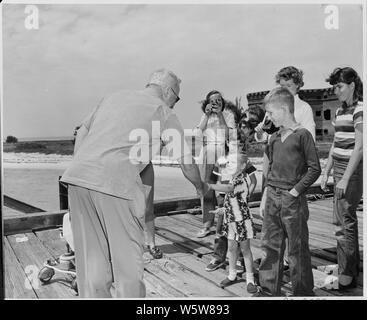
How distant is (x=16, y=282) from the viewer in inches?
108

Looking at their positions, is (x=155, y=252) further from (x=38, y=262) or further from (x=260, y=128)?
(x=260, y=128)

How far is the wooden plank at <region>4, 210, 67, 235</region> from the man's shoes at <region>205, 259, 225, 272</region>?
1349 mm

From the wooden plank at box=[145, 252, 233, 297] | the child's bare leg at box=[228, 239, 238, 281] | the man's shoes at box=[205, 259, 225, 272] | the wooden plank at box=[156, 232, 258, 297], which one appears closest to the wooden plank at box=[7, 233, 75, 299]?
the wooden plank at box=[145, 252, 233, 297]

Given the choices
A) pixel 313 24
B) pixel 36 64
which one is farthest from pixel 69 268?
pixel 313 24

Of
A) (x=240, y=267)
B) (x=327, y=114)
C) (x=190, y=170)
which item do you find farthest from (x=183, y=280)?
(x=327, y=114)

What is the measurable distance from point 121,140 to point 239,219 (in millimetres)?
924

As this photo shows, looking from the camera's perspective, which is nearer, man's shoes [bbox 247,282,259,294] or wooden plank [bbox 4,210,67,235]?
man's shoes [bbox 247,282,259,294]

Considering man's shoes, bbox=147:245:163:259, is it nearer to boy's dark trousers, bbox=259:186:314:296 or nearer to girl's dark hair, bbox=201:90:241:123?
boy's dark trousers, bbox=259:186:314:296

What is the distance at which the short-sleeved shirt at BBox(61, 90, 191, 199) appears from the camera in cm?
219

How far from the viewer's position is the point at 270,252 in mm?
2578

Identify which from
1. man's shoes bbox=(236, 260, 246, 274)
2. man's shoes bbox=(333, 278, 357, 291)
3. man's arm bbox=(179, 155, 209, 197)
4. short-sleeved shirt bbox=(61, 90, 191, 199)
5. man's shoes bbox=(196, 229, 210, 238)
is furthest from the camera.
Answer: man's shoes bbox=(196, 229, 210, 238)

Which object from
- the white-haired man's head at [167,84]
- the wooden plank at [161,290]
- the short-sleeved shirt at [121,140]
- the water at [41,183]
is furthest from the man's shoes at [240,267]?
the white-haired man's head at [167,84]

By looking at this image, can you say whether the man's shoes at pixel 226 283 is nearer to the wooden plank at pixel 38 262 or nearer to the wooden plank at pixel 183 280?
the wooden plank at pixel 183 280

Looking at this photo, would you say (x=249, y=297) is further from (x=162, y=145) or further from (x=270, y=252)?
(x=162, y=145)
